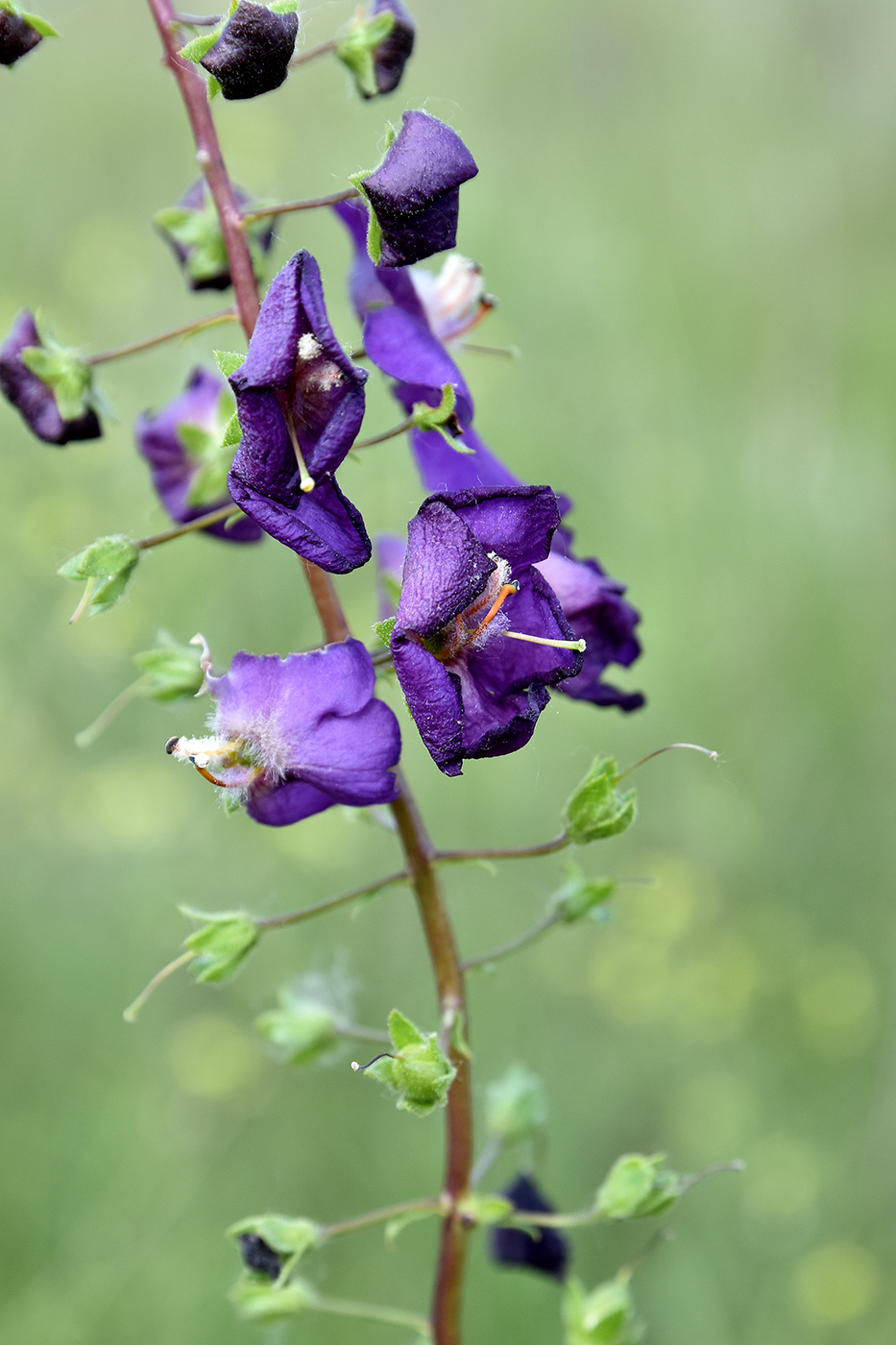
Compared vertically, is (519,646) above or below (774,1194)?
above

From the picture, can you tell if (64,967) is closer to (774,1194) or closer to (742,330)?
(774,1194)

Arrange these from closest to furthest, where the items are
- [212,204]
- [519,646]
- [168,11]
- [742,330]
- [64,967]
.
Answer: [519,646] < [168,11] < [212,204] < [64,967] < [742,330]

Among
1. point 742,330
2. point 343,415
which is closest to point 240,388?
point 343,415

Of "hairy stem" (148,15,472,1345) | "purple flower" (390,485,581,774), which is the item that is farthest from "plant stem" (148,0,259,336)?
"purple flower" (390,485,581,774)

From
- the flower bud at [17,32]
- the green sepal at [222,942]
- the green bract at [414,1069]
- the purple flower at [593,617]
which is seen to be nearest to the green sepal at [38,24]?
the flower bud at [17,32]

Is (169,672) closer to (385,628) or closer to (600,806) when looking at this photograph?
(385,628)

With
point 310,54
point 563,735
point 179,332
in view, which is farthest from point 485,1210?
point 563,735

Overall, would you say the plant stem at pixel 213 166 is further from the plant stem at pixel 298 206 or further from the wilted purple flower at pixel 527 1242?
the wilted purple flower at pixel 527 1242
